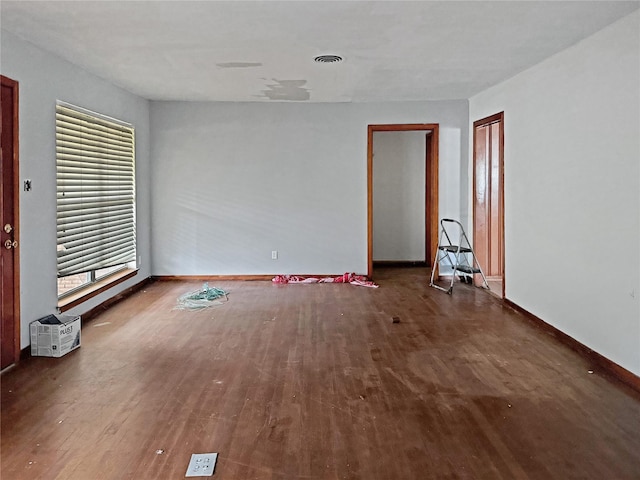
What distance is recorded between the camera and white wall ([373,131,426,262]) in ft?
27.2

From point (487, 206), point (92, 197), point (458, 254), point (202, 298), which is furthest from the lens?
point (487, 206)

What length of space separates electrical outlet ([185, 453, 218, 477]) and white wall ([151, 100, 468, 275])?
469 centimetres

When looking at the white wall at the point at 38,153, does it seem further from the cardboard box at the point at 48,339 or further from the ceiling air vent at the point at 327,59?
the ceiling air vent at the point at 327,59

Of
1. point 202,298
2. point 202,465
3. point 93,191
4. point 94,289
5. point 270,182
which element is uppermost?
point 270,182

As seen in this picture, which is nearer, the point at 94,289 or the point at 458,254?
the point at 94,289

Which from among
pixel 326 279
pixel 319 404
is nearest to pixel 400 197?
pixel 326 279

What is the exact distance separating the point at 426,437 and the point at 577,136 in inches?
106

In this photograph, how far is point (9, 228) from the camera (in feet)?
12.0

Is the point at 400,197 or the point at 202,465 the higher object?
the point at 400,197

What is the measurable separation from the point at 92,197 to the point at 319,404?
134 inches

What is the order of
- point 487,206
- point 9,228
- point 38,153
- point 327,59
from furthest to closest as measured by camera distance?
1. point 487,206
2. point 327,59
3. point 38,153
4. point 9,228

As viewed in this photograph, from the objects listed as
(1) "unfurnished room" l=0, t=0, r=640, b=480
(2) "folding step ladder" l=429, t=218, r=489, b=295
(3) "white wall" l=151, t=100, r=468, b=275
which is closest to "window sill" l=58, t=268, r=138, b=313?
(1) "unfurnished room" l=0, t=0, r=640, b=480

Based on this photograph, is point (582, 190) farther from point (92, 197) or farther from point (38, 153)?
point (92, 197)

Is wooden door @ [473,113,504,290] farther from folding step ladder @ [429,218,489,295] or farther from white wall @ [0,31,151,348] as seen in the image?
white wall @ [0,31,151,348]
